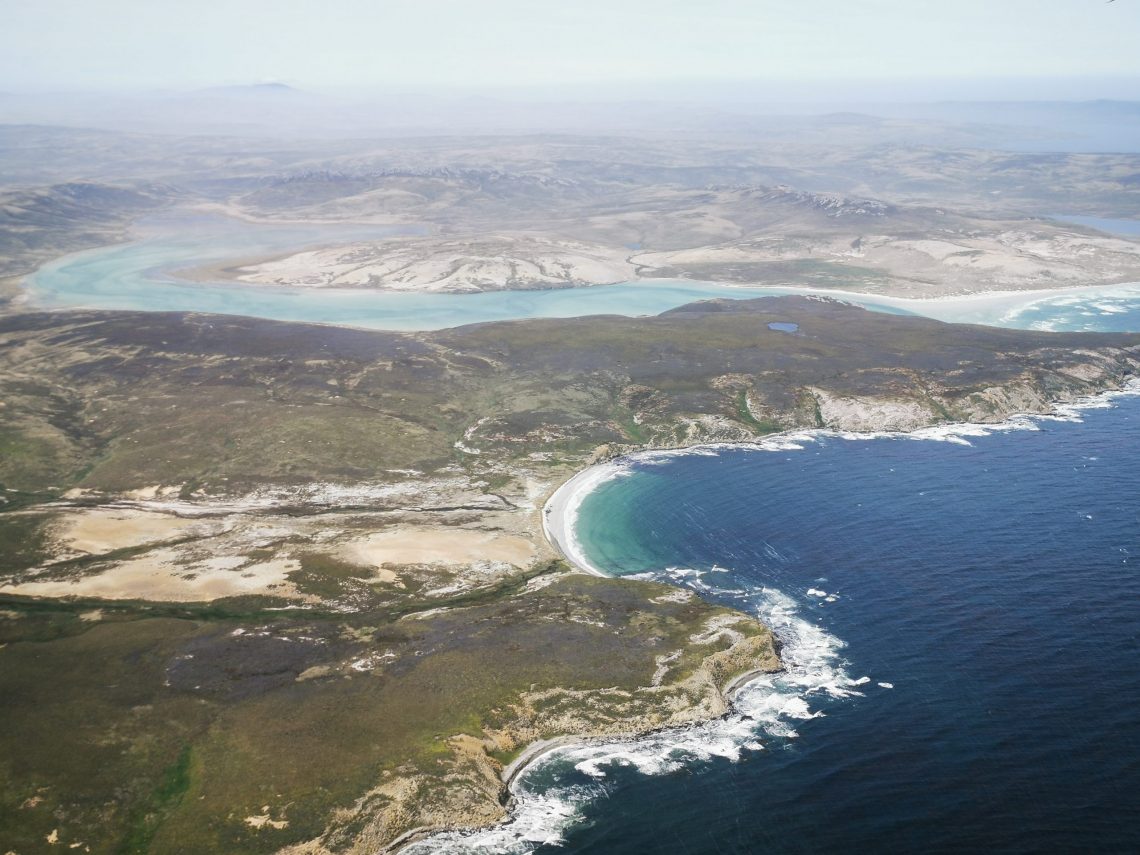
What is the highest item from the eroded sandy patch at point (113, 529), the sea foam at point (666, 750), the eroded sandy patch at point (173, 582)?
the eroded sandy patch at point (113, 529)

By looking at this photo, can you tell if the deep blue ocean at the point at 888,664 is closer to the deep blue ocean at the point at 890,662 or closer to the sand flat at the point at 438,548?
the deep blue ocean at the point at 890,662

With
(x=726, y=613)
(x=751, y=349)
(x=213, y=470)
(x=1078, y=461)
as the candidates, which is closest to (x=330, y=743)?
(x=726, y=613)

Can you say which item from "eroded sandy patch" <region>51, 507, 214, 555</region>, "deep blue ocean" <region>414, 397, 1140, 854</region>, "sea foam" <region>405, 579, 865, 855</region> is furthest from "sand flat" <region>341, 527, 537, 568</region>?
"sea foam" <region>405, 579, 865, 855</region>

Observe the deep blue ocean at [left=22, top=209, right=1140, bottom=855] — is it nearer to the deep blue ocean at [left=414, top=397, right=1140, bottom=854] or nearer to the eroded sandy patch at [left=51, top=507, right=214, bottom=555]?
the deep blue ocean at [left=414, top=397, right=1140, bottom=854]

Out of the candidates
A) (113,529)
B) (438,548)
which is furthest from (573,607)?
(113,529)

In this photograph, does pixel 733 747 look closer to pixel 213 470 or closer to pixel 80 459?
pixel 213 470

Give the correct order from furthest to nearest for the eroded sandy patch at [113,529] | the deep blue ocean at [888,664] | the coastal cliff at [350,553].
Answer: the eroded sandy patch at [113,529] < the coastal cliff at [350,553] < the deep blue ocean at [888,664]

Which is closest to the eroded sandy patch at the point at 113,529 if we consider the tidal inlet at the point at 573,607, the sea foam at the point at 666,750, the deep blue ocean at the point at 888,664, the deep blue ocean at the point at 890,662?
the tidal inlet at the point at 573,607

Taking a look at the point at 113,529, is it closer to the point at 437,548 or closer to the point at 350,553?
the point at 350,553
